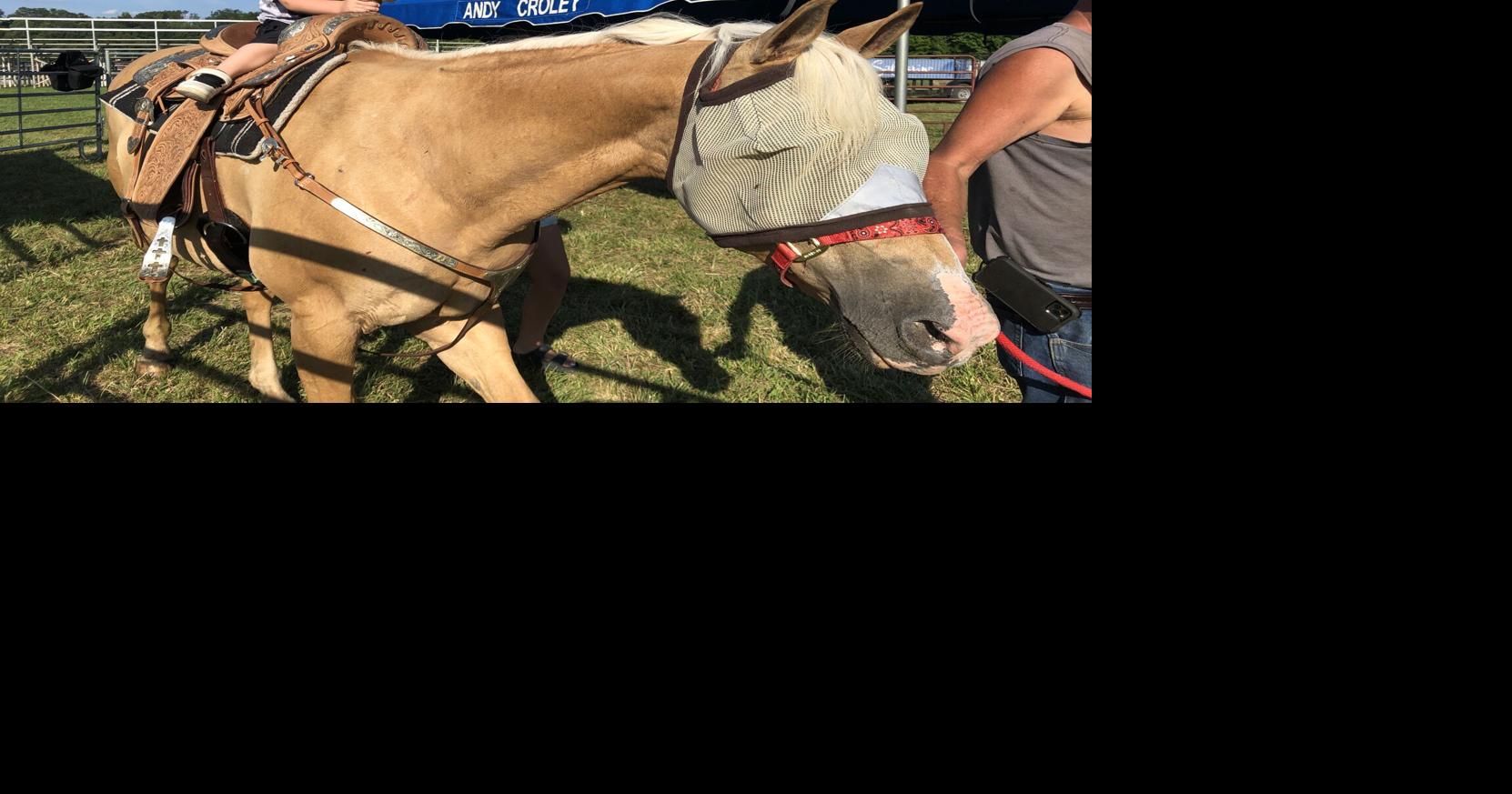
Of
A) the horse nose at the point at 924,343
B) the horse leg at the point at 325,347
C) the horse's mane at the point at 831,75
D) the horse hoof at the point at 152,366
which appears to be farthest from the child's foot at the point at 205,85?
the horse nose at the point at 924,343

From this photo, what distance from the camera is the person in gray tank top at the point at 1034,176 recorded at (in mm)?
1675

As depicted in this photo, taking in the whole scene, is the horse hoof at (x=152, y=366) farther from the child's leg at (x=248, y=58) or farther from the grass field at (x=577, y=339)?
the child's leg at (x=248, y=58)

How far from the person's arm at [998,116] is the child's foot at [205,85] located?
2.02 metres

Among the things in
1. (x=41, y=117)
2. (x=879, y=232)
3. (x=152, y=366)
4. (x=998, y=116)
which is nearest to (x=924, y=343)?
(x=879, y=232)

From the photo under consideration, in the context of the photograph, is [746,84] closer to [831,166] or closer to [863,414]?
[831,166]

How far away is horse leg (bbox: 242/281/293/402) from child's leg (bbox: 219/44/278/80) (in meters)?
0.95

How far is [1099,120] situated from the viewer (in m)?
1.16

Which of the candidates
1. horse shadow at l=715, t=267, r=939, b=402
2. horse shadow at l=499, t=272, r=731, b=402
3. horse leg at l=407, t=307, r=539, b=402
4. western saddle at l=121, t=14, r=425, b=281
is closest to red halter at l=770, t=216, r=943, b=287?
horse leg at l=407, t=307, r=539, b=402

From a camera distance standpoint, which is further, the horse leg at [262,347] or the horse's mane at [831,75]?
the horse leg at [262,347]

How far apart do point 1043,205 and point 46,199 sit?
8657 mm

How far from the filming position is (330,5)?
3004mm

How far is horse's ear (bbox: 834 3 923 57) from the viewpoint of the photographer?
1700mm

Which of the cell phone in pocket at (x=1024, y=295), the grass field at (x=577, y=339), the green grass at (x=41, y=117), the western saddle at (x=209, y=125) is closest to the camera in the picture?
the cell phone in pocket at (x=1024, y=295)

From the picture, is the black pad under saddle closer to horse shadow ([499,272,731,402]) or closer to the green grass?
horse shadow ([499,272,731,402])
